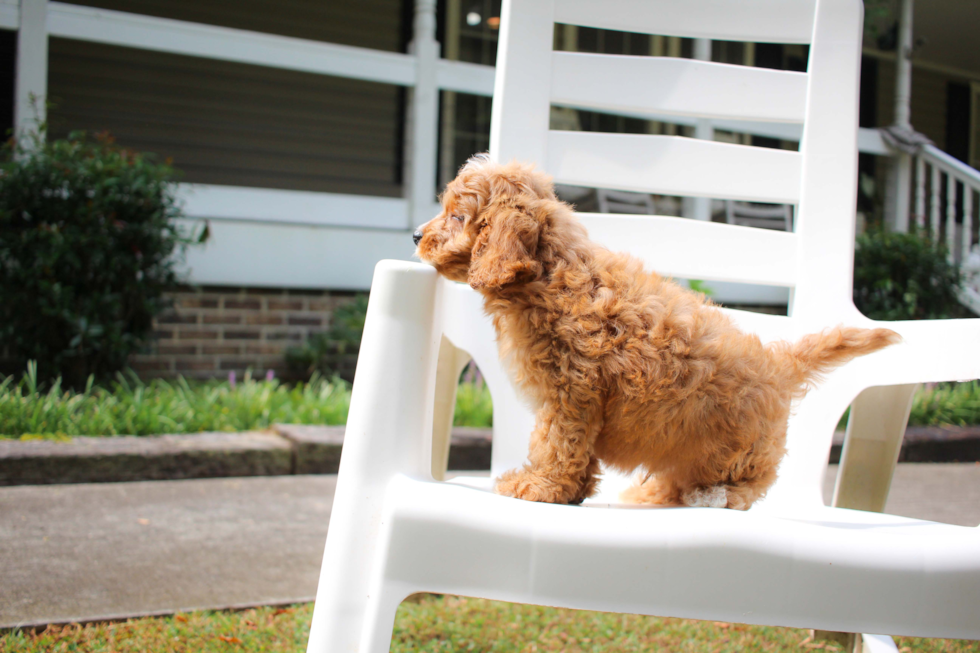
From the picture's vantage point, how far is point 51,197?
3.83 meters

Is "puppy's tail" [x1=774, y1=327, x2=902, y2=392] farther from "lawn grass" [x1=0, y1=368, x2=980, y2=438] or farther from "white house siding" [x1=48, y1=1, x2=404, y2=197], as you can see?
"white house siding" [x1=48, y1=1, x2=404, y2=197]

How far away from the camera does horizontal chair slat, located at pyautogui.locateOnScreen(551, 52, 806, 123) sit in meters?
2.03

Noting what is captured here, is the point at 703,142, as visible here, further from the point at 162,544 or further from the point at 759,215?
the point at 759,215

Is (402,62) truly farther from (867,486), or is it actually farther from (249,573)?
(867,486)

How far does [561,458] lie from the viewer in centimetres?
123

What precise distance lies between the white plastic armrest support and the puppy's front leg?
20 centimetres

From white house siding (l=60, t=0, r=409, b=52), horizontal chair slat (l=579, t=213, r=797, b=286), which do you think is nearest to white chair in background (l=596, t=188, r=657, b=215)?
white house siding (l=60, t=0, r=409, b=52)

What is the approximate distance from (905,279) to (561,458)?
18.9 feet

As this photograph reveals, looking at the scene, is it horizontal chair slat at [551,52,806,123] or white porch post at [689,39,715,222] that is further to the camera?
white porch post at [689,39,715,222]

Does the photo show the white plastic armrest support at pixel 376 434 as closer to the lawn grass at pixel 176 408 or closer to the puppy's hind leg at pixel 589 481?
the puppy's hind leg at pixel 589 481

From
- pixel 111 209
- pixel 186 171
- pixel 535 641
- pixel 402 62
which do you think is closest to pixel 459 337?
pixel 535 641

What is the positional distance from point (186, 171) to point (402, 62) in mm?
2022

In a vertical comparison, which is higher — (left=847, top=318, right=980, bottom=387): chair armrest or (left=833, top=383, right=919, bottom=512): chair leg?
(left=847, top=318, right=980, bottom=387): chair armrest

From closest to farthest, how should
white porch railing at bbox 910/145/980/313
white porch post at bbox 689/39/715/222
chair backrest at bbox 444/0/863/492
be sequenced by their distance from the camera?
chair backrest at bbox 444/0/863/492
white porch post at bbox 689/39/715/222
white porch railing at bbox 910/145/980/313
